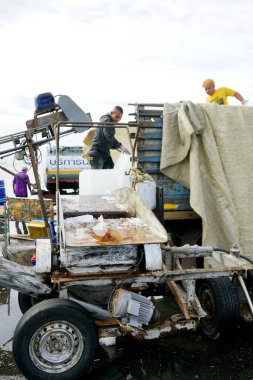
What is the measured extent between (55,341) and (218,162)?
3.55 m

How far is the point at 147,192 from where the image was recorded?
16.6 feet

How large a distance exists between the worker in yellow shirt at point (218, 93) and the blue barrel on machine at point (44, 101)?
2916 mm

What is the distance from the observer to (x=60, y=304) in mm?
3367

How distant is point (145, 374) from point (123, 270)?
1.02 meters

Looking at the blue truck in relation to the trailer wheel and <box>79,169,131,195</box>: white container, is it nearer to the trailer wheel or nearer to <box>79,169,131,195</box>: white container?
<box>79,169,131,195</box>: white container

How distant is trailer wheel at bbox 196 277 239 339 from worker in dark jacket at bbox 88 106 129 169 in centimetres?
333

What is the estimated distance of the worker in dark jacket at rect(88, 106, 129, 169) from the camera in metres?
6.98

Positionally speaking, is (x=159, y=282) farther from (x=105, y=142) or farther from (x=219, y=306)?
(x=105, y=142)

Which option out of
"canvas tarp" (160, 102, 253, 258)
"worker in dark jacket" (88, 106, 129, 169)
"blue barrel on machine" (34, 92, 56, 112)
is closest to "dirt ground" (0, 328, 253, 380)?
"canvas tarp" (160, 102, 253, 258)

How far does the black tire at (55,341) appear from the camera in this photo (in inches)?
128

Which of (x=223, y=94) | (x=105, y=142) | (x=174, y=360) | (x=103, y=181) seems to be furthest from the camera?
(x=105, y=142)

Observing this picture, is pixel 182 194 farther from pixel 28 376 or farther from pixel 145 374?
pixel 28 376

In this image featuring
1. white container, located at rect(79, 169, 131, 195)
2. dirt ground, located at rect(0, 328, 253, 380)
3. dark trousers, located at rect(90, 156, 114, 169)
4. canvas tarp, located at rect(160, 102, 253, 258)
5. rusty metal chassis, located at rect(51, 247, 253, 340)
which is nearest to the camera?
rusty metal chassis, located at rect(51, 247, 253, 340)

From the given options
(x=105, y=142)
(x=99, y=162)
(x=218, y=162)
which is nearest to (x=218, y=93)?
(x=218, y=162)
